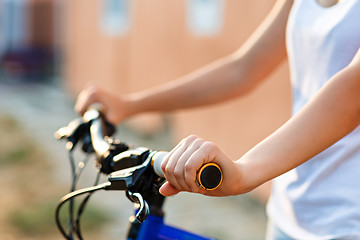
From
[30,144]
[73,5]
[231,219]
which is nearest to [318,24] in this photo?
[231,219]

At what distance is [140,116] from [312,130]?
8.09m

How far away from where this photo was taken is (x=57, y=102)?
12836mm

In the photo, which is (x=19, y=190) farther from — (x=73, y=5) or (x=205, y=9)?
(x=73, y=5)

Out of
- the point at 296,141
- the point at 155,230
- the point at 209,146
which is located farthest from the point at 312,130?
the point at 155,230

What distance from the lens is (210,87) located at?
1688 mm

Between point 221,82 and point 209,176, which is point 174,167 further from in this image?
point 221,82

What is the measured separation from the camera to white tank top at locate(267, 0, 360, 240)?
125 cm

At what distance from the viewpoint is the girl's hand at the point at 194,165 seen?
941 mm

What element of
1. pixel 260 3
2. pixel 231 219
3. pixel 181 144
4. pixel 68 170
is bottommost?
pixel 181 144

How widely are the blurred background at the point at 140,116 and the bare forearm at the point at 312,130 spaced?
3709 mm

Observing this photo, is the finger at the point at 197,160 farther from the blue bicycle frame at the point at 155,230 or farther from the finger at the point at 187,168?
the blue bicycle frame at the point at 155,230

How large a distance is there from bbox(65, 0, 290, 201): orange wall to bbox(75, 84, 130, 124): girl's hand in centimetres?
340

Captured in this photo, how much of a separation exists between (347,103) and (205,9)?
19.2ft

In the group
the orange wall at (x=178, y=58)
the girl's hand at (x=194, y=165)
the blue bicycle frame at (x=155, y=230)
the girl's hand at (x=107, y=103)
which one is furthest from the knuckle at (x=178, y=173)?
the orange wall at (x=178, y=58)
